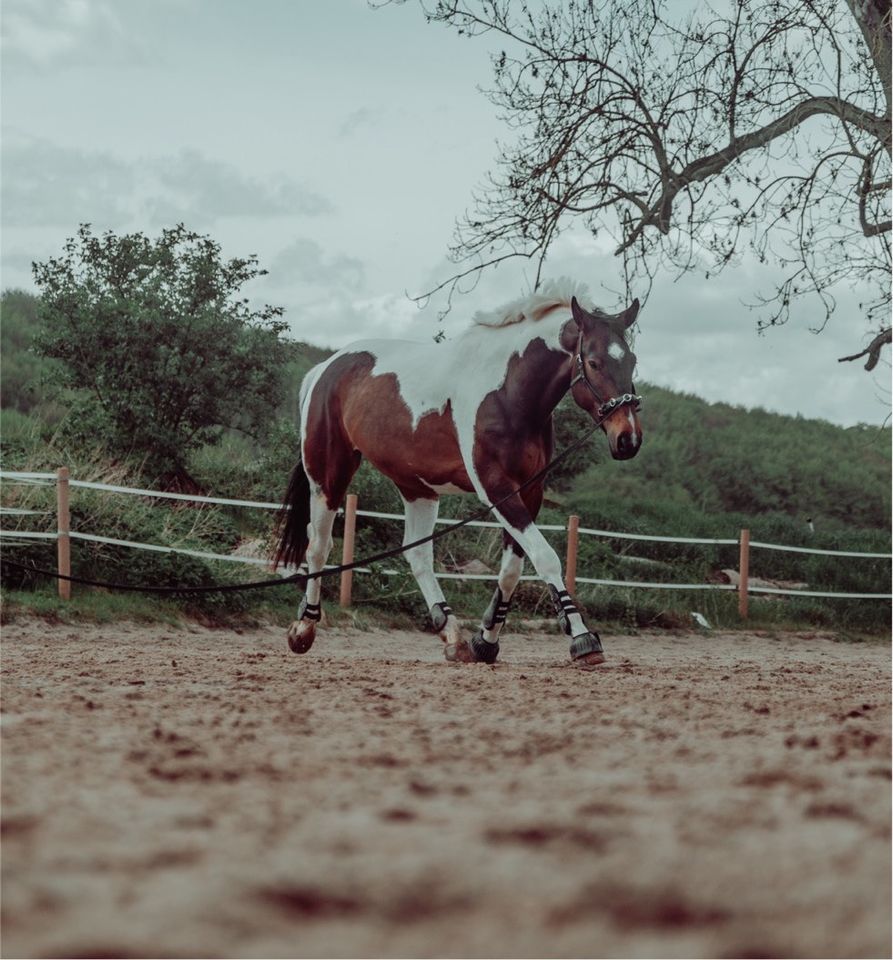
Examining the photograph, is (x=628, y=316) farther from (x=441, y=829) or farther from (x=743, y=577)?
(x=743, y=577)

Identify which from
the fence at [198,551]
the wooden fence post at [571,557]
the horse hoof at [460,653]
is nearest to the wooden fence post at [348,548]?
the fence at [198,551]

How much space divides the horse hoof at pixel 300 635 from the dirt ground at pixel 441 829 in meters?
3.44

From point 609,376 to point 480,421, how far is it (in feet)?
2.59

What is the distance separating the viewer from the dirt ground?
1.32 metres

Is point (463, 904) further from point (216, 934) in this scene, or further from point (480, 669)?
point (480, 669)

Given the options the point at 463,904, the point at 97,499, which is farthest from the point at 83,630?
the point at 463,904

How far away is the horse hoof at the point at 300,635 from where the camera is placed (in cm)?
708

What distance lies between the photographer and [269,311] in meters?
16.5

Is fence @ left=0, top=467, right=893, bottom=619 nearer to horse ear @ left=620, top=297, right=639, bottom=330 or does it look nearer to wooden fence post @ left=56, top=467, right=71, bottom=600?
wooden fence post @ left=56, top=467, right=71, bottom=600

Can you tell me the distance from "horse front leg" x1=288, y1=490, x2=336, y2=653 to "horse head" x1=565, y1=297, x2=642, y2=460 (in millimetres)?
2212

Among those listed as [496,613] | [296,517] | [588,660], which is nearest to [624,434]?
[588,660]

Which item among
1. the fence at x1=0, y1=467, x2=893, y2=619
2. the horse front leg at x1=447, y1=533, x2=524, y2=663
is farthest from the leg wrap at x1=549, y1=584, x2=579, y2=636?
the fence at x1=0, y1=467, x2=893, y2=619

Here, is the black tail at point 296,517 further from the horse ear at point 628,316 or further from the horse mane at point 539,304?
the horse ear at point 628,316

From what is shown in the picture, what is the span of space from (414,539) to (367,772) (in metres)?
4.91
